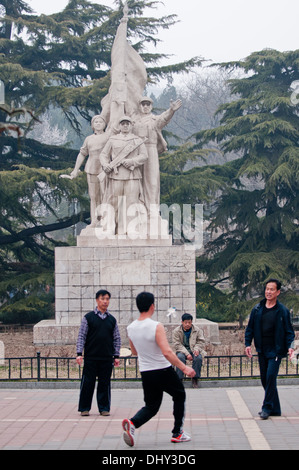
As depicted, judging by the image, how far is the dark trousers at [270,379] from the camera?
26.2 ft

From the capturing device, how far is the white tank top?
6.74 meters

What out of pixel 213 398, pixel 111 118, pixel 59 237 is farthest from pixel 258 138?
pixel 59 237

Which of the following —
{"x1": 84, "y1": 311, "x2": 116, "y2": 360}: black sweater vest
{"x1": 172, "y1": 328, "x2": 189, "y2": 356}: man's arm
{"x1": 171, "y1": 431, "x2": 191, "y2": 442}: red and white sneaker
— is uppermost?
{"x1": 84, "y1": 311, "x2": 116, "y2": 360}: black sweater vest

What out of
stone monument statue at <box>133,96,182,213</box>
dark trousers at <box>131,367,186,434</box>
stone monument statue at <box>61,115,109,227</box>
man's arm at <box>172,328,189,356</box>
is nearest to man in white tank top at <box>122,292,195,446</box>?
dark trousers at <box>131,367,186,434</box>

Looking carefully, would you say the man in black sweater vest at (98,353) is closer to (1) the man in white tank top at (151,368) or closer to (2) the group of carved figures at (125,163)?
(1) the man in white tank top at (151,368)

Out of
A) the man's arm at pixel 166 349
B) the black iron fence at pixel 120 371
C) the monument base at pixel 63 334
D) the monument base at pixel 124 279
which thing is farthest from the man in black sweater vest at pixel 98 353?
the monument base at pixel 124 279

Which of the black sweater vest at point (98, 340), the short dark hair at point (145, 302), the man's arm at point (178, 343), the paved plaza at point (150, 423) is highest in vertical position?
the short dark hair at point (145, 302)

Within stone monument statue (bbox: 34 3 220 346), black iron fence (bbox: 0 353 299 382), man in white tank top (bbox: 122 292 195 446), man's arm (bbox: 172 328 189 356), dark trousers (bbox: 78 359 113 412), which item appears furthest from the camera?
stone monument statue (bbox: 34 3 220 346)

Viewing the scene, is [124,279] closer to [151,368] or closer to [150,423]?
[150,423]

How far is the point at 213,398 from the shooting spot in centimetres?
964

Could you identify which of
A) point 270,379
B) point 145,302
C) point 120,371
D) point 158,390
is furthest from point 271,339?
point 120,371

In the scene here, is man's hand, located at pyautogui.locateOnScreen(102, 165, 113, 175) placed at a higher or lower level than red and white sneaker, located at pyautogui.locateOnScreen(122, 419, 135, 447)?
higher

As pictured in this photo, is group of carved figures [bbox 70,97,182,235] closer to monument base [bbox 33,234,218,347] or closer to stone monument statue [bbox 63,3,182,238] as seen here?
stone monument statue [bbox 63,3,182,238]

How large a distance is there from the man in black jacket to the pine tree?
504 inches
